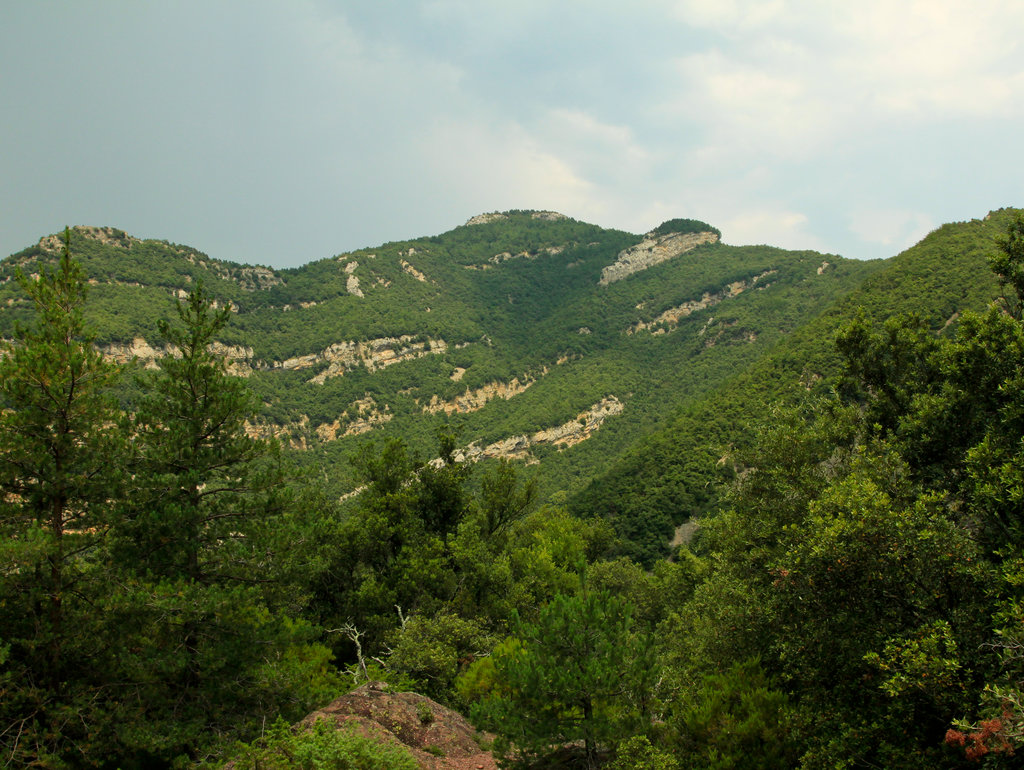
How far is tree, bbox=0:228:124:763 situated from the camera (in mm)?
9469

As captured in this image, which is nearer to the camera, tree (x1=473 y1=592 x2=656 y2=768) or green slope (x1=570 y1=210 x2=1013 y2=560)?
tree (x1=473 y1=592 x2=656 y2=768)

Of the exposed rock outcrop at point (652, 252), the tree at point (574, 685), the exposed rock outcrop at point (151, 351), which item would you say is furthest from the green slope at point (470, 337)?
the tree at point (574, 685)

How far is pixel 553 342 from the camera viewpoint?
14512 centimetres

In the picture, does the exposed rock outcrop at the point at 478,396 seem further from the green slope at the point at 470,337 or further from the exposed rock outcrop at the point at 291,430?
the exposed rock outcrop at the point at 291,430

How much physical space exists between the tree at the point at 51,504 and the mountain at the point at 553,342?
48.9m

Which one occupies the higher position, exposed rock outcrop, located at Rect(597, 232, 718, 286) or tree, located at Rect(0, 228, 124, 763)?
exposed rock outcrop, located at Rect(597, 232, 718, 286)

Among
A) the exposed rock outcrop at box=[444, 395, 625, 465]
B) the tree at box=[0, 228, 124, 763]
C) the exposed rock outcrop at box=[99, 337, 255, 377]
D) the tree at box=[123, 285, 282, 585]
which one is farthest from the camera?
the exposed rock outcrop at box=[444, 395, 625, 465]

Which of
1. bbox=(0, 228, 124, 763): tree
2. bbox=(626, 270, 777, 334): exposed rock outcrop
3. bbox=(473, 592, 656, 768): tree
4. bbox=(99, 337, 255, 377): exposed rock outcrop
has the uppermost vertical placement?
bbox=(626, 270, 777, 334): exposed rock outcrop

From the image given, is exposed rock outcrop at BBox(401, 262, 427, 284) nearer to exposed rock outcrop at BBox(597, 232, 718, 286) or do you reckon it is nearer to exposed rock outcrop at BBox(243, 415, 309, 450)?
exposed rock outcrop at BBox(597, 232, 718, 286)

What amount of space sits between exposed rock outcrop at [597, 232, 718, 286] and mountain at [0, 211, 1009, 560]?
61 cm

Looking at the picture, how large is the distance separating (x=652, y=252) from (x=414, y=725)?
585 ft

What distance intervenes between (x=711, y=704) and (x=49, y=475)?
13660 mm

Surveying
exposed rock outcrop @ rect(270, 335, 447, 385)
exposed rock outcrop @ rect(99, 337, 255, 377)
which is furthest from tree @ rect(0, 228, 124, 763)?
exposed rock outcrop @ rect(270, 335, 447, 385)

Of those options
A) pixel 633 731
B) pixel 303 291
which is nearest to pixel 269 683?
pixel 633 731
